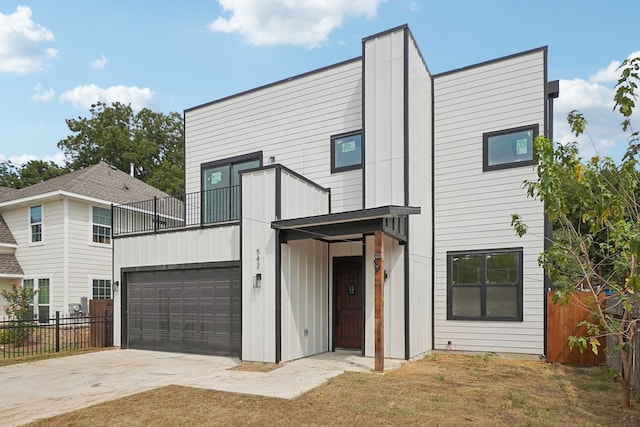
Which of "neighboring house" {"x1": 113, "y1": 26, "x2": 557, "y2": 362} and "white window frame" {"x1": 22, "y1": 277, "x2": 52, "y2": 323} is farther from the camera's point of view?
"white window frame" {"x1": 22, "y1": 277, "x2": 52, "y2": 323}

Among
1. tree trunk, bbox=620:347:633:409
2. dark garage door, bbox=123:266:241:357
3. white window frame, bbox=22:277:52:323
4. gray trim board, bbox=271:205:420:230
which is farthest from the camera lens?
white window frame, bbox=22:277:52:323

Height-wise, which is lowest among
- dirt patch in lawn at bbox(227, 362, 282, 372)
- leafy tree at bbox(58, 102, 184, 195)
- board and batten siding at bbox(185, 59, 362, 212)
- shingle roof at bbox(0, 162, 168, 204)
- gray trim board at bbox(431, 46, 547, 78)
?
dirt patch in lawn at bbox(227, 362, 282, 372)

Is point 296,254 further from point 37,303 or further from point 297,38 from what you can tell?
point 37,303

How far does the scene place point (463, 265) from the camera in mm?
10469

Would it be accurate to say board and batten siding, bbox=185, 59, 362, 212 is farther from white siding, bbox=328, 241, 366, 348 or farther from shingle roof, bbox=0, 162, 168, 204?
shingle roof, bbox=0, 162, 168, 204

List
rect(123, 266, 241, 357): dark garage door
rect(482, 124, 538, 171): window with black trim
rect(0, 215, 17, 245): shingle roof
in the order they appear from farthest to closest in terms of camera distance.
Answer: rect(0, 215, 17, 245): shingle roof, rect(123, 266, 241, 357): dark garage door, rect(482, 124, 538, 171): window with black trim

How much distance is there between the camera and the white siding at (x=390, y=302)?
356 inches

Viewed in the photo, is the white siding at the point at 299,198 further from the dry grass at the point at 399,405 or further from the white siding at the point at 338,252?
the dry grass at the point at 399,405

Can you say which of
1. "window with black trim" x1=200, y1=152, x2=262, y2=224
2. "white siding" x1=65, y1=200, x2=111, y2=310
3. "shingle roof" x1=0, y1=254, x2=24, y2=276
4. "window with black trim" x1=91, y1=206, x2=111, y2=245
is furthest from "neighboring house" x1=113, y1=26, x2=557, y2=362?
"shingle roof" x1=0, y1=254, x2=24, y2=276

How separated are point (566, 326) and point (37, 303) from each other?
16901mm

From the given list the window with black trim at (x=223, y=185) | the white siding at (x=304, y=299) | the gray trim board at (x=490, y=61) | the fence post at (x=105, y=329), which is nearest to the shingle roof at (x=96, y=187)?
the fence post at (x=105, y=329)

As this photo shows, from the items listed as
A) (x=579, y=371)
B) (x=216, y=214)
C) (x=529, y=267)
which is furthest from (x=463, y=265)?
(x=216, y=214)

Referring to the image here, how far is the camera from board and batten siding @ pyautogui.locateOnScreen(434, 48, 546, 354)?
9.84 m

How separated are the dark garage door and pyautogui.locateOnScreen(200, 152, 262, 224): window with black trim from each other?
1783 mm
